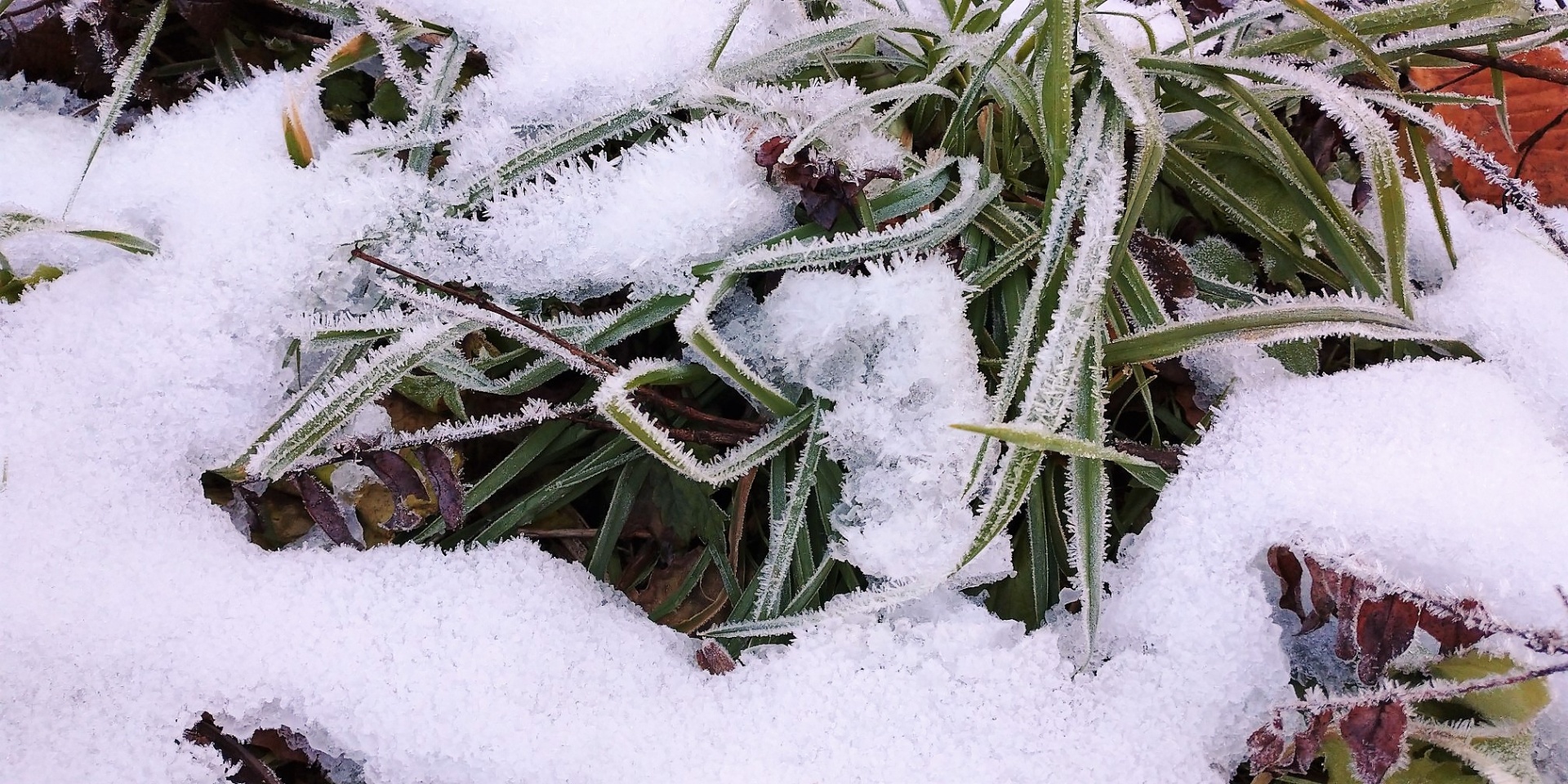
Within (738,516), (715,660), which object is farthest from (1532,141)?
(715,660)

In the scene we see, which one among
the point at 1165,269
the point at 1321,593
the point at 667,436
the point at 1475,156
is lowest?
the point at 1321,593

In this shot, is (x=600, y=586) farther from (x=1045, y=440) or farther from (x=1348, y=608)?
(x=1348, y=608)

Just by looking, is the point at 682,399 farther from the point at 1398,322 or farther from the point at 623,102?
the point at 1398,322

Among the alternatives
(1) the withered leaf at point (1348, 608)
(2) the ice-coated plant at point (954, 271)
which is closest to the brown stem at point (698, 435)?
(2) the ice-coated plant at point (954, 271)

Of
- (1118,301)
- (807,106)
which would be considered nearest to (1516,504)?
(1118,301)

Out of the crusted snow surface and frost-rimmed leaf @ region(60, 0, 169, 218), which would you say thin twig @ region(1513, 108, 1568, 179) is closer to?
the crusted snow surface

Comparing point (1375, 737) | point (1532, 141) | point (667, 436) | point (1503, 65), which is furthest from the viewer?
point (1532, 141)

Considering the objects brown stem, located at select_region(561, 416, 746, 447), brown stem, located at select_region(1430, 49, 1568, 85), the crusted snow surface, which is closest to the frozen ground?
the crusted snow surface
